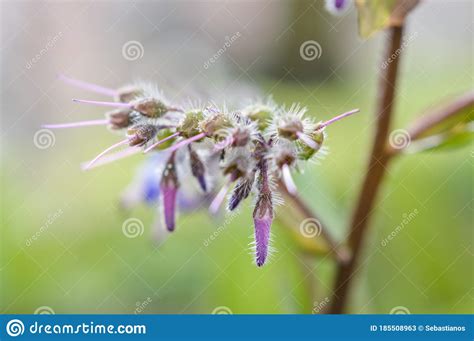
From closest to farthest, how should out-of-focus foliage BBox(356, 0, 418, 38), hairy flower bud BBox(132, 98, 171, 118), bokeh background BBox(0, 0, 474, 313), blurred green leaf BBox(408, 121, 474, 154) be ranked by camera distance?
hairy flower bud BBox(132, 98, 171, 118), out-of-focus foliage BBox(356, 0, 418, 38), blurred green leaf BBox(408, 121, 474, 154), bokeh background BBox(0, 0, 474, 313)

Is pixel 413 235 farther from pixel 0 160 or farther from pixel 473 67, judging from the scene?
pixel 0 160

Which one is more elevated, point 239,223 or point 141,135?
point 239,223

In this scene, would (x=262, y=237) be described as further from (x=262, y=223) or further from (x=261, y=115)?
(x=261, y=115)

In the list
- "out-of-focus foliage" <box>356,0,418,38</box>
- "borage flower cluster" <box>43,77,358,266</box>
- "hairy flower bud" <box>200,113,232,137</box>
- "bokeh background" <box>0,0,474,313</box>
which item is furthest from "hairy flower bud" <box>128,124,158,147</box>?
"out-of-focus foliage" <box>356,0,418,38</box>

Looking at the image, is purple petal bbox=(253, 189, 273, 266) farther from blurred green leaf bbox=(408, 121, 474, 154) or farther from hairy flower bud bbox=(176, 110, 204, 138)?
blurred green leaf bbox=(408, 121, 474, 154)

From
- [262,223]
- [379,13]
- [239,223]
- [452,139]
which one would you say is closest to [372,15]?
[379,13]

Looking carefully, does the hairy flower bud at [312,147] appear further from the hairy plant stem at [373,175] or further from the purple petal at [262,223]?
the hairy plant stem at [373,175]

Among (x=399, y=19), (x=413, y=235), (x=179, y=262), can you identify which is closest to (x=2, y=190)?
(x=179, y=262)
